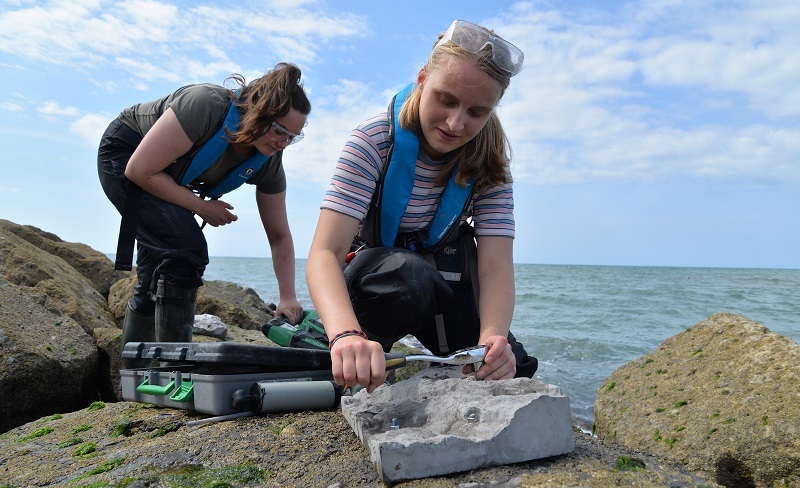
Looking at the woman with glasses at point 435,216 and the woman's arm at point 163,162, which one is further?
the woman's arm at point 163,162

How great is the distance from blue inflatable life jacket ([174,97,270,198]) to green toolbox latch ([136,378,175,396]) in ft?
4.17

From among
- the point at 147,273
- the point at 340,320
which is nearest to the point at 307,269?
the point at 340,320

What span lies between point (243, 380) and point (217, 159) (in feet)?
5.12

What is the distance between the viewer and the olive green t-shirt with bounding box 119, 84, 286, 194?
3.43 metres

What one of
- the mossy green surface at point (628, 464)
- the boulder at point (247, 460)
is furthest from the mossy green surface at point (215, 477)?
the mossy green surface at point (628, 464)

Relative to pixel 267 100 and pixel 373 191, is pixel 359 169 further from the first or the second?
pixel 267 100

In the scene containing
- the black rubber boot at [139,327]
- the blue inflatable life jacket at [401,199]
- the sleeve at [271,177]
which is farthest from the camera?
the sleeve at [271,177]

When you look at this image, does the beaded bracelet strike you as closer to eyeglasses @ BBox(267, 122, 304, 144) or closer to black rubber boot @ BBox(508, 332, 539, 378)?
black rubber boot @ BBox(508, 332, 539, 378)

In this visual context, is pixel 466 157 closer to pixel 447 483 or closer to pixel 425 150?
pixel 425 150

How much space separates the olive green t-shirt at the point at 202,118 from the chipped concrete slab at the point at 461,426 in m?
1.92

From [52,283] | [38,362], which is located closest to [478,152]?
[38,362]

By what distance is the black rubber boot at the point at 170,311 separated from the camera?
3.32m

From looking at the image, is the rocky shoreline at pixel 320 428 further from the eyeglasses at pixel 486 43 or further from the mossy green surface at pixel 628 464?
the eyeglasses at pixel 486 43

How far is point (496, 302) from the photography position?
2650mm
